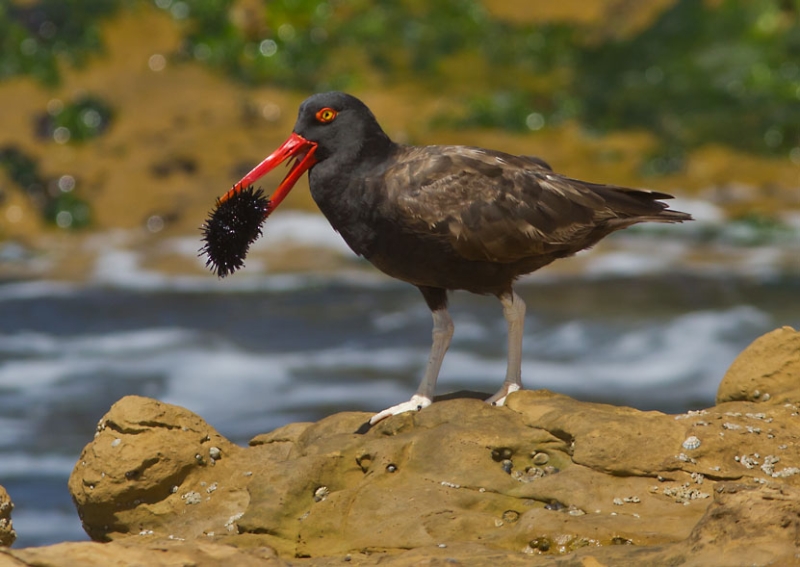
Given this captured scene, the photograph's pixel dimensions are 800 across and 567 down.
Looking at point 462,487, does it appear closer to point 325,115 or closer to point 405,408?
point 405,408

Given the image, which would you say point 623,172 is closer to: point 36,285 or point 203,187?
point 203,187

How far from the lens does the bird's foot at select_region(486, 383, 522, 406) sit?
6742 millimetres

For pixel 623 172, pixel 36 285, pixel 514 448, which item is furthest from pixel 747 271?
pixel 514 448

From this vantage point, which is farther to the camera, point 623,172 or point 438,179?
point 623,172

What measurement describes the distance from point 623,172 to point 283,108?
5778 millimetres

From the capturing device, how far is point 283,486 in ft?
20.1

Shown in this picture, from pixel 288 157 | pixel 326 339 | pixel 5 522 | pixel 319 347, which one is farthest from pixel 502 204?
pixel 326 339

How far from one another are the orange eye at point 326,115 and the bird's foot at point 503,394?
188 centimetres

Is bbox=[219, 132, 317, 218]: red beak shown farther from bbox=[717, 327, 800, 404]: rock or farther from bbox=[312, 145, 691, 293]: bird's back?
bbox=[717, 327, 800, 404]: rock

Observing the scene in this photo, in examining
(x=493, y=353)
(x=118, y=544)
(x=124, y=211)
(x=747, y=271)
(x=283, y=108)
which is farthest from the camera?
(x=283, y=108)

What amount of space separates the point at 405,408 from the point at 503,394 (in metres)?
0.57

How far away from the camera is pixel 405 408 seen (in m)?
6.88

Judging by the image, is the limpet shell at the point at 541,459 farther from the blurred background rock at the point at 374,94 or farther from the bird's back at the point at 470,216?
the blurred background rock at the point at 374,94

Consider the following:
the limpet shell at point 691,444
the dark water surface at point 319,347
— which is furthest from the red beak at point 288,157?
the dark water surface at point 319,347
